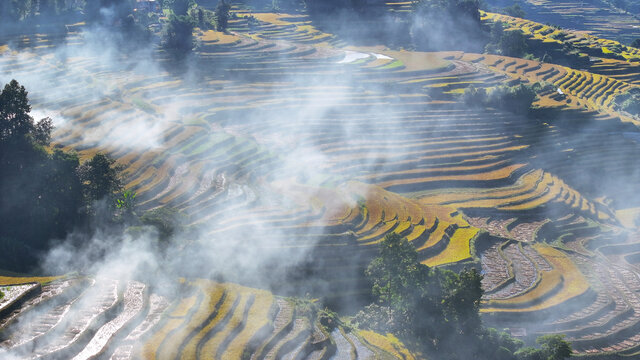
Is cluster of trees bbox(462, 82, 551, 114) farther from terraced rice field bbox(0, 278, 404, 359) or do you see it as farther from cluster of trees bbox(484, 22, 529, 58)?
terraced rice field bbox(0, 278, 404, 359)

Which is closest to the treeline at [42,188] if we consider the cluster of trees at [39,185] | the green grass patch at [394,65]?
the cluster of trees at [39,185]

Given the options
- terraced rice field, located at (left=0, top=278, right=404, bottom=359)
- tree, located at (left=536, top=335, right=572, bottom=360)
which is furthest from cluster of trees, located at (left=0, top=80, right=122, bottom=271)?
tree, located at (left=536, top=335, right=572, bottom=360)

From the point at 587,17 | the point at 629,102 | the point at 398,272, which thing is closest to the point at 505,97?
the point at 629,102

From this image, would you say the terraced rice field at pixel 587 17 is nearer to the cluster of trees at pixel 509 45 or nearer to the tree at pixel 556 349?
the cluster of trees at pixel 509 45

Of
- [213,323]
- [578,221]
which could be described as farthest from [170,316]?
[578,221]

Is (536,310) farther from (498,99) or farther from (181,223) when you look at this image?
(498,99)
